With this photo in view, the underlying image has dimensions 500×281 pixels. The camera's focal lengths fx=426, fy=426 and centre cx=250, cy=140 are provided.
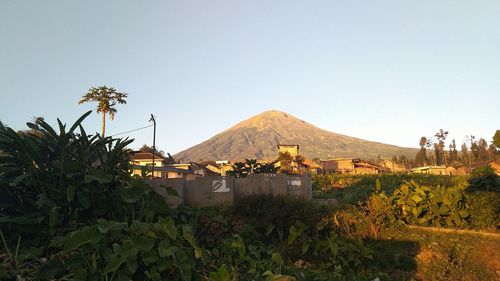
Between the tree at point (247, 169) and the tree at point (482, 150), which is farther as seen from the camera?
the tree at point (482, 150)

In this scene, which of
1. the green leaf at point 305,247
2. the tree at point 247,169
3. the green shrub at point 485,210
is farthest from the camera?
the tree at point 247,169

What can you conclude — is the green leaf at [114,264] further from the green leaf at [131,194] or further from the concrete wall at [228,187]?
the concrete wall at [228,187]

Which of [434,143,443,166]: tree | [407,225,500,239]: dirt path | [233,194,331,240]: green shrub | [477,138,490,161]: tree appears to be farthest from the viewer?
[434,143,443,166]: tree

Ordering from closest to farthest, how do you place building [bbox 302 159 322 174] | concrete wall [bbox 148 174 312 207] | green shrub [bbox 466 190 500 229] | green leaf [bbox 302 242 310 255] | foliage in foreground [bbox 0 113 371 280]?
foliage in foreground [bbox 0 113 371 280] → green leaf [bbox 302 242 310 255] → green shrub [bbox 466 190 500 229] → concrete wall [bbox 148 174 312 207] → building [bbox 302 159 322 174]

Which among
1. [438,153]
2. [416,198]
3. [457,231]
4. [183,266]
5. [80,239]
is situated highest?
[438,153]

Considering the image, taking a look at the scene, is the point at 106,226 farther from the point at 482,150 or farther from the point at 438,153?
the point at 438,153

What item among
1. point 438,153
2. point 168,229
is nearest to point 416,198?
point 168,229

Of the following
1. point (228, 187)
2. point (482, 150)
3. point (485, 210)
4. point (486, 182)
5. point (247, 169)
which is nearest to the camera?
point (485, 210)

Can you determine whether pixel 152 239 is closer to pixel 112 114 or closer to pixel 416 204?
pixel 416 204

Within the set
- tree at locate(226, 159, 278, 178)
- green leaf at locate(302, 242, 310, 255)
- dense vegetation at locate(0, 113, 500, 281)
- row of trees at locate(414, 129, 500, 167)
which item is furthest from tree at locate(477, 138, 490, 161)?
dense vegetation at locate(0, 113, 500, 281)

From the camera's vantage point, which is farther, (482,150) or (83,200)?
(482,150)

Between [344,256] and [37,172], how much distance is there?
7.96 m

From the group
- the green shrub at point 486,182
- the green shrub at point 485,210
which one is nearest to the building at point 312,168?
the green shrub at point 486,182

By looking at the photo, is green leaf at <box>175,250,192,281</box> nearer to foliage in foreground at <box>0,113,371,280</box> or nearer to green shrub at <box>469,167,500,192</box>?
foliage in foreground at <box>0,113,371,280</box>
